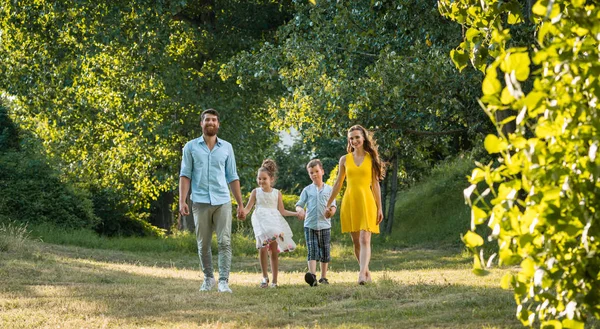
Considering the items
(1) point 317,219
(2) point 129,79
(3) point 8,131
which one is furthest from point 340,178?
(3) point 8,131

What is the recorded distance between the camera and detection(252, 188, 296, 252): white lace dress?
1148cm

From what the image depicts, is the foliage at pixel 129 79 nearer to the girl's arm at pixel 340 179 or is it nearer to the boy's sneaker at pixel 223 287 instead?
the girl's arm at pixel 340 179

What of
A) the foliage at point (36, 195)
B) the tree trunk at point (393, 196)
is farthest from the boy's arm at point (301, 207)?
the tree trunk at point (393, 196)

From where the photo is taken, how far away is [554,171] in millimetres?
3422

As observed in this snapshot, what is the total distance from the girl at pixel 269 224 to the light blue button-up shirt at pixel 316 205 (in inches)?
20.7

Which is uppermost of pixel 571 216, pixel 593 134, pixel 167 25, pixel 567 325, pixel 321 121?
pixel 167 25

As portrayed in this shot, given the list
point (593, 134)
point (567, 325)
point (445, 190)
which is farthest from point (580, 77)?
point (445, 190)

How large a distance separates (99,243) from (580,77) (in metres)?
18.9

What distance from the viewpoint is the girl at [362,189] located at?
11.3 metres

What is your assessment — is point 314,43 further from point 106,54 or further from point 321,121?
point 106,54

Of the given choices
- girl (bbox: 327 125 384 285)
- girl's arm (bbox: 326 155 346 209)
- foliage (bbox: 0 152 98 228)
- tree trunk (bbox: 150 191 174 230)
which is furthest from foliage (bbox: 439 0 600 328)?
tree trunk (bbox: 150 191 174 230)

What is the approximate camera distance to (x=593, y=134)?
3.50 metres

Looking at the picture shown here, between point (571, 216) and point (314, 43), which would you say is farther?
point (314, 43)

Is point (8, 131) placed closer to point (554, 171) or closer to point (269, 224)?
point (269, 224)
